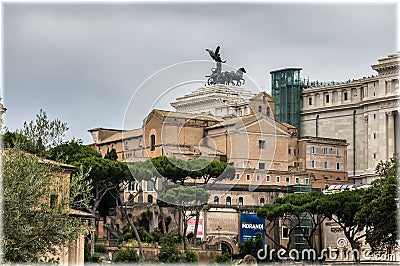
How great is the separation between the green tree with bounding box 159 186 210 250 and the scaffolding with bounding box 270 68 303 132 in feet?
65.1

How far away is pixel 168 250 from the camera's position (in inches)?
1394

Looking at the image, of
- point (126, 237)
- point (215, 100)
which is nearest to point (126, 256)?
point (126, 237)

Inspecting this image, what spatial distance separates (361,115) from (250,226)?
17945 mm

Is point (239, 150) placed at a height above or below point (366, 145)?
below

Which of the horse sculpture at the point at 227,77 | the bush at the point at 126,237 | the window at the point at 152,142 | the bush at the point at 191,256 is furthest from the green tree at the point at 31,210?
the window at the point at 152,142

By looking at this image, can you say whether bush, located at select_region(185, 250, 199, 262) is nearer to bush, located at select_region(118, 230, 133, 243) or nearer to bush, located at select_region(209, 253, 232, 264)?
bush, located at select_region(209, 253, 232, 264)

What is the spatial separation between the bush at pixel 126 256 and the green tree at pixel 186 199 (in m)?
5.73

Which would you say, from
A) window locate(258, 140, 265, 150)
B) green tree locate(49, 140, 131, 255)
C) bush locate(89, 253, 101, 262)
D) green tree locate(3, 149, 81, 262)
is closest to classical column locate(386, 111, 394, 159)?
window locate(258, 140, 265, 150)

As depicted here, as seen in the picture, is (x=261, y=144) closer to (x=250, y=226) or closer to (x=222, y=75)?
(x=222, y=75)

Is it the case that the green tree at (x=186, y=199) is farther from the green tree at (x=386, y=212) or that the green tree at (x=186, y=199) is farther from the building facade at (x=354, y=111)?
the building facade at (x=354, y=111)

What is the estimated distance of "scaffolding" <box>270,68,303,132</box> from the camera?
200 feet

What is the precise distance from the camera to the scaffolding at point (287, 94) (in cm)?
6097

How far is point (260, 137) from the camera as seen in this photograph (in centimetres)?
5081

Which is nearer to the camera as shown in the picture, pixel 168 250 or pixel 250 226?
pixel 168 250
